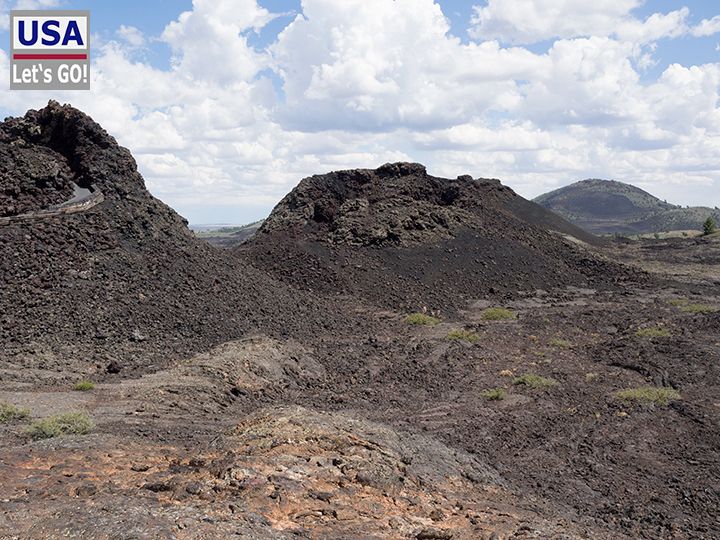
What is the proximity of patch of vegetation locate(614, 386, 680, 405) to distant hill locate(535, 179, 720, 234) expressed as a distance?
113 meters

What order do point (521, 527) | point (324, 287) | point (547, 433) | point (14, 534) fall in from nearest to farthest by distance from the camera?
point (14, 534)
point (521, 527)
point (547, 433)
point (324, 287)

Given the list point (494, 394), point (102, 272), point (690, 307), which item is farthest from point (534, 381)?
point (690, 307)

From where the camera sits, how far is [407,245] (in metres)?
32.4

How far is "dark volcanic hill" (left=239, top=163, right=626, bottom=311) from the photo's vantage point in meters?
28.9

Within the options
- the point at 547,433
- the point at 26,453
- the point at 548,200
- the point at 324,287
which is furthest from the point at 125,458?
the point at 548,200

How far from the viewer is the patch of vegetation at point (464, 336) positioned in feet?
66.0

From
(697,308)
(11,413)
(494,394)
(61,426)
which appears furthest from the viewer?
(697,308)

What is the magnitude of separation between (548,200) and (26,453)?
18028 centimetres

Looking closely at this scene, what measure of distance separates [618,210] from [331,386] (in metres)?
158

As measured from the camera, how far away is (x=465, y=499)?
847 centimetres

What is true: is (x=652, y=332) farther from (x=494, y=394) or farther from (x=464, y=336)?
(x=494, y=394)

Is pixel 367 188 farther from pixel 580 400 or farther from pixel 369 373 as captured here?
pixel 580 400

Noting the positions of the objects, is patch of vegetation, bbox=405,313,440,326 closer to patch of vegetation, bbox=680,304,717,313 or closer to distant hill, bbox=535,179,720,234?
patch of vegetation, bbox=680,304,717,313

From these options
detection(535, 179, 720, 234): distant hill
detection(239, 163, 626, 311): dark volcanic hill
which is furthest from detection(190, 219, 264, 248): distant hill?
detection(535, 179, 720, 234): distant hill
